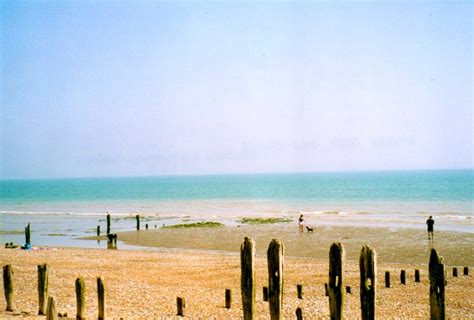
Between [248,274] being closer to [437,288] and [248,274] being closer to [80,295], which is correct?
[437,288]

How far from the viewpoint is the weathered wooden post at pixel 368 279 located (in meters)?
8.81

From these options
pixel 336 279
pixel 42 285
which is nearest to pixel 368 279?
pixel 336 279

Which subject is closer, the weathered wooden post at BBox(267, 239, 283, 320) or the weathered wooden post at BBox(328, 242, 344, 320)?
the weathered wooden post at BBox(328, 242, 344, 320)

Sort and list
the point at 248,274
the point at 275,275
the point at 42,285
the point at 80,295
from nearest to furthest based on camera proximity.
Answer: the point at 275,275 → the point at 248,274 → the point at 80,295 → the point at 42,285

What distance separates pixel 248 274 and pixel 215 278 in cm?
1299

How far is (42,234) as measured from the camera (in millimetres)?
46031

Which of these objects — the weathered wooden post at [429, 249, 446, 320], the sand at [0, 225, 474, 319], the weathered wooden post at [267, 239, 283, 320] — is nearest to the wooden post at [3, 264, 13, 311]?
the sand at [0, 225, 474, 319]

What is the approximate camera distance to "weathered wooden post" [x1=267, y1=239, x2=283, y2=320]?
9.19 meters

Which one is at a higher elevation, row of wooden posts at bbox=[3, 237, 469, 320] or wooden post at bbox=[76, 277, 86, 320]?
row of wooden posts at bbox=[3, 237, 469, 320]

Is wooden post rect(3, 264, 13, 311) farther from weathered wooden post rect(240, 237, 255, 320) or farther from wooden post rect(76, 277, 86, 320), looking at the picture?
weathered wooden post rect(240, 237, 255, 320)

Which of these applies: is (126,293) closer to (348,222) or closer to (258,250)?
(258,250)

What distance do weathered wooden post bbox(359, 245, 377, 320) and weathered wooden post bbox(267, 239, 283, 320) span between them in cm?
145

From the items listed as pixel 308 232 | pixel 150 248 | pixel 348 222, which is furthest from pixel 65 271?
pixel 348 222

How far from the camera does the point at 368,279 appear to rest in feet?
29.0
